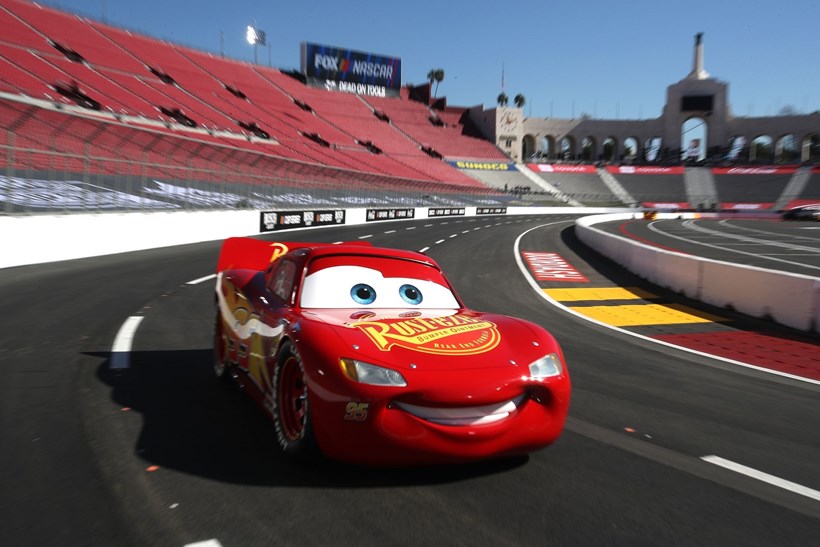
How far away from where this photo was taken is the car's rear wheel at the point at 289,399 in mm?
3730

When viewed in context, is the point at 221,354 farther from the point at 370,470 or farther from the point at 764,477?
the point at 764,477

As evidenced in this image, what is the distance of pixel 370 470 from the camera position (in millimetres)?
3627

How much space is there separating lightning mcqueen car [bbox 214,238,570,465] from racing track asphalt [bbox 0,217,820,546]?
241mm

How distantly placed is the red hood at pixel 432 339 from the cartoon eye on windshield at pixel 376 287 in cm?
19

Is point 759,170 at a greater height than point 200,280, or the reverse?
point 759,170

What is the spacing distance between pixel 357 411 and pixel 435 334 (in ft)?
2.71

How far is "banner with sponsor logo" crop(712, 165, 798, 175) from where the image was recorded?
3329 inches

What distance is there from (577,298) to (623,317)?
2.13 metres

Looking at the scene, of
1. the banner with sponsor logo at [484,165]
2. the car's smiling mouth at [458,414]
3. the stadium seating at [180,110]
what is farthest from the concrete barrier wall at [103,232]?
the banner with sponsor logo at [484,165]

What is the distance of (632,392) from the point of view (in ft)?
18.6

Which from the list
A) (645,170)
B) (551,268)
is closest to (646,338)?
(551,268)

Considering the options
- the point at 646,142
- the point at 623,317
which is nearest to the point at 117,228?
the point at 623,317

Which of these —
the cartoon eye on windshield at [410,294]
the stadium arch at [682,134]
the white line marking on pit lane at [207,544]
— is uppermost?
the stadium arch at [682,134]

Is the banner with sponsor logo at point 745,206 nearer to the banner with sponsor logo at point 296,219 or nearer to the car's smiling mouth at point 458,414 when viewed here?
the banner with sponsor logo at point 296,219
